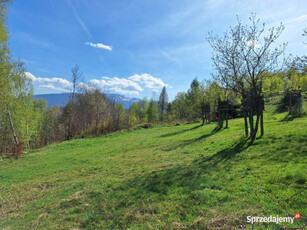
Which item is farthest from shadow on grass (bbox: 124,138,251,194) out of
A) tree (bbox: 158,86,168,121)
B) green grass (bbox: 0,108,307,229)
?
tree (bbox: 158,86,168,121)

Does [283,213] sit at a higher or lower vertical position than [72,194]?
higher

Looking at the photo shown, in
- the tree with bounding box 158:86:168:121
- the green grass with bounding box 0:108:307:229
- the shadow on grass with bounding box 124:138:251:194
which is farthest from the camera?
the tree with bounding box 158:86:168:121

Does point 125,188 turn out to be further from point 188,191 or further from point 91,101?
point 91,101

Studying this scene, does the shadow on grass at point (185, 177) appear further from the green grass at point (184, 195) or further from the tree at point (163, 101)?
the tree at point (163, 101)

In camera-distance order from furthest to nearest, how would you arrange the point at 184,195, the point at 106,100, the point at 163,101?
the point at 163,101
the point at 106,100
the point at 184,195

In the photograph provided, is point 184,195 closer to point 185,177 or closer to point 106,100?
point 185,177

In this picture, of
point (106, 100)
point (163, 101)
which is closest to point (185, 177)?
point (106, 100)

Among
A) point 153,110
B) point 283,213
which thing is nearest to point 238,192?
Answer: point 283,213

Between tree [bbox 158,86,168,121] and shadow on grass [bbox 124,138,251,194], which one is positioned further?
tree [bbox 158,86,168,121]

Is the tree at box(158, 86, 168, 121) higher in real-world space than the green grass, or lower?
higher

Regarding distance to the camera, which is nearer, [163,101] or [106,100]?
[106,100]

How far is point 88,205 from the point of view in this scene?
429 centimetres

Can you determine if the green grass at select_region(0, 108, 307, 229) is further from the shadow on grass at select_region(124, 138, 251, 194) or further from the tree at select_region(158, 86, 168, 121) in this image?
the tree at select_region(158, 86, 168, 121)

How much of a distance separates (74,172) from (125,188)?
15.0 ft
